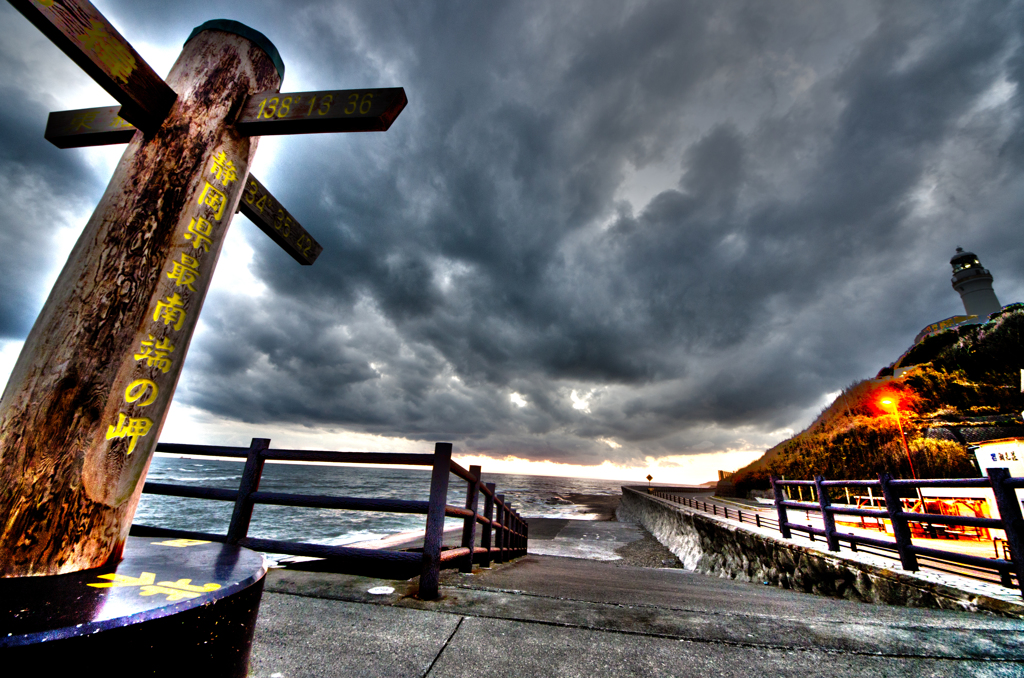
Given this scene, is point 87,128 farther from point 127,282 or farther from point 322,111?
point 127,282

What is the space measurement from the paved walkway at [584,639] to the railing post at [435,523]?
11 cm

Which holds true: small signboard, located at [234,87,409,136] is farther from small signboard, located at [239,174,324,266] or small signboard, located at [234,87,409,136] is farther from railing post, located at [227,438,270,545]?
railing post, located at [227,438,270,545]

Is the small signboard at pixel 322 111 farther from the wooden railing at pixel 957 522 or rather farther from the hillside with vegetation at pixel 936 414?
the hillside with vegetation at pixel 936 414

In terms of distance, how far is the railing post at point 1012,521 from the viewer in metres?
3.42

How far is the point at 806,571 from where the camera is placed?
5984 mm

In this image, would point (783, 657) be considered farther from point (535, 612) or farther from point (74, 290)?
point (74, 290)

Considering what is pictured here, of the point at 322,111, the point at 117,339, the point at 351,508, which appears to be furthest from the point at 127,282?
the point at 351,508

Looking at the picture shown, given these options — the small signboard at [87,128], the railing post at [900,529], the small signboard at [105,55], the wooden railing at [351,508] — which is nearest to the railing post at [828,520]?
the railing post at [900,529]

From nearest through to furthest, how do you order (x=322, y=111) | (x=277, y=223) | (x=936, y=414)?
1. (x=322, y=111)
2. (x=277, y=223)
3. (x=936, y=414)

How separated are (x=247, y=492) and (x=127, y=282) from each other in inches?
92.9

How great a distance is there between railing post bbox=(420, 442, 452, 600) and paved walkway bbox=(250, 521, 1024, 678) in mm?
112

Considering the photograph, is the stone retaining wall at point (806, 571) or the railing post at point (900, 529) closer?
the stone retaining wall at point (806, 571)

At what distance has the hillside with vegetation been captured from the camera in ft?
67.8

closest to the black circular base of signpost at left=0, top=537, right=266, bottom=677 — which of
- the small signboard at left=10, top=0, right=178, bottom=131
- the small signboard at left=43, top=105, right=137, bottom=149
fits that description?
the small signboard at left=10, top=0, right=178, bottom=131
